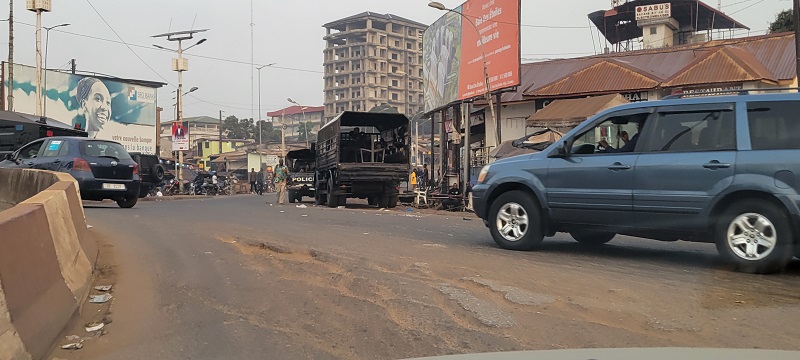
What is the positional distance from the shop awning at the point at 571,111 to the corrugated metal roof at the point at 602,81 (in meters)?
0.98

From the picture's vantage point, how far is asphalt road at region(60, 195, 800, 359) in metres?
4.24

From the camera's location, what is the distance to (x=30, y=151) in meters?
15.6

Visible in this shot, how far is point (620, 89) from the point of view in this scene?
26.0 metres

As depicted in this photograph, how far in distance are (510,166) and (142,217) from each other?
864cm

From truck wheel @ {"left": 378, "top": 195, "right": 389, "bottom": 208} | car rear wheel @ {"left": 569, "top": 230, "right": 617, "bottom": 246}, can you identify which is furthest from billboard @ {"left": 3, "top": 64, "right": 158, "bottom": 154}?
car rear wheel @ {"left": 569, "top": 230, "right": 617, "bottom": 246}

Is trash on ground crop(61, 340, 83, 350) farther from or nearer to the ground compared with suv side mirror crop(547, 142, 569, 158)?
nearer to the ground

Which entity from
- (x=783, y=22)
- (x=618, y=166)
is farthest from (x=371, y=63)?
(x=618, y=166)

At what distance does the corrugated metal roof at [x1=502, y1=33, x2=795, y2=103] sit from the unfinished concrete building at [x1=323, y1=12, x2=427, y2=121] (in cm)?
8646

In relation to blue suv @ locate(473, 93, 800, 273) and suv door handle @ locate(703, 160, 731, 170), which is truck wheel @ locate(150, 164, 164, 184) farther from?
suv door handle @ locate(703, 160, 731, 170)

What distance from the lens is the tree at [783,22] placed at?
37272 millimetres

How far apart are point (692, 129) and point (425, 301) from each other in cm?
344

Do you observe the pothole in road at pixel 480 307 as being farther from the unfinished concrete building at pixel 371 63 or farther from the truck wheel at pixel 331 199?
the unfinished concrete building at pixel 371 63

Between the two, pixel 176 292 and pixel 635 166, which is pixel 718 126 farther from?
pixel 176 292

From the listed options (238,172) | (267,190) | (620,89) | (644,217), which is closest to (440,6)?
(620,89)
